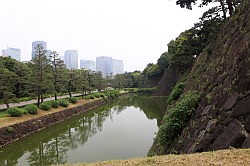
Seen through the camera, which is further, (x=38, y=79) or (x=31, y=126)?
(x=38, y=79)

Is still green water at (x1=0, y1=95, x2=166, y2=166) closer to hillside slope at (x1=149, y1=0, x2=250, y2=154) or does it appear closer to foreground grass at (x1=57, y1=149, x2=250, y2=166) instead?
hillside slope at (x1=149, y1=0, x2=250, y2=154)

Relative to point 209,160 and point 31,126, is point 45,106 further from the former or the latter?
point 209,160

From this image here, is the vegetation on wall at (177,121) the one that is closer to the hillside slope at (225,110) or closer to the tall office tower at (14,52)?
the hillside slope at (225,110)

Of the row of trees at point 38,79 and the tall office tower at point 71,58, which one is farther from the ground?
the tall office tower at point 71,58

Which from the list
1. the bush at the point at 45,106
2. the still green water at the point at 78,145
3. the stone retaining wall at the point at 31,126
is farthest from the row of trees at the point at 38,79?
the still green water at the point at 78,145

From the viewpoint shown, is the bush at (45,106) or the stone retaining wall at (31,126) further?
the bush at (45,106)

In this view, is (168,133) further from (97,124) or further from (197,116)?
(97,124)

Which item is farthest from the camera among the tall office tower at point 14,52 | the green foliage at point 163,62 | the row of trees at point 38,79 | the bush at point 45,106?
the tall office tower at point 14,52

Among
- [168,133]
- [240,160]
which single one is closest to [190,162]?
[240,160]

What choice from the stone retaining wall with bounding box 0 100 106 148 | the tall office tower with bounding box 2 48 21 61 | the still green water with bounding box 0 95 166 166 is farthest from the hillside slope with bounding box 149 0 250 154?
the tall office tower with bounding box 2 48 21 61

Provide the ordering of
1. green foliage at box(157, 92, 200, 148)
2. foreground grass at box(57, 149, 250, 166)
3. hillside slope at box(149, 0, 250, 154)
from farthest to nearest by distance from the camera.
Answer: green foliage at box(157, 92, 200, 148), hillside slope at box(149, 0, 250, 154), foreground grass at box(57, 149, 250, 166)

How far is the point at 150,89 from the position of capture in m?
68.9

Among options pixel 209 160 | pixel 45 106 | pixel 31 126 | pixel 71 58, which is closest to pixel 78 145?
pixel 31 126

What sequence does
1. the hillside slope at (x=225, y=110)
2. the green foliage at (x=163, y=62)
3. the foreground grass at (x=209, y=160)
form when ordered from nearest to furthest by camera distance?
Result: the foreground grass at (x=209, y=160) → the hillside slope at (x=225, y=110) → the green foliage at (x=163, y=62)
